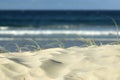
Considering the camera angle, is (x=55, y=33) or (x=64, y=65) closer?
(x=64, y=65)

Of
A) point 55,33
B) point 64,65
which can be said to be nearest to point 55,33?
point 55,33

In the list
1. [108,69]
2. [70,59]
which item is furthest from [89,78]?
[70,59]

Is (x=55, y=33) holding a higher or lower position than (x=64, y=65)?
lower

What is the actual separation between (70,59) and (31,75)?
0.45 m

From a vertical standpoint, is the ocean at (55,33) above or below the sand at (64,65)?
below

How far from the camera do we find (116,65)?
3559mm

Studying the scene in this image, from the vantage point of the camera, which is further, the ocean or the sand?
the ocean

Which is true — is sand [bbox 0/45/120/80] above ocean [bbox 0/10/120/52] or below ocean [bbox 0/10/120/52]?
above

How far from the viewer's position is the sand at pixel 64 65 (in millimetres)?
3385

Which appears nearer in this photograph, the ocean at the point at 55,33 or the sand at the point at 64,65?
the sand at the point at 64,65

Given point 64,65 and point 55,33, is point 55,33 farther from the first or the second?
point 64,65

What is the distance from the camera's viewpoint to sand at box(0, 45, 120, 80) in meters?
3.38

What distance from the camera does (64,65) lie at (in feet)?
11.8

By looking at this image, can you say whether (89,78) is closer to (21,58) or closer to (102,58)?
(102,58)
